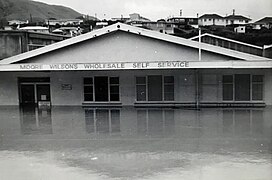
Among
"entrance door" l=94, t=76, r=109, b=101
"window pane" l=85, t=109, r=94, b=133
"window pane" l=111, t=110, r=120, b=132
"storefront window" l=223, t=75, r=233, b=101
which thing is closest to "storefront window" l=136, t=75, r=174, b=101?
"entrance door" l=94, t=76, r=109, b=101

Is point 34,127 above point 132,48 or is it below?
below

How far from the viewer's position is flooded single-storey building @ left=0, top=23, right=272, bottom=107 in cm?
1505

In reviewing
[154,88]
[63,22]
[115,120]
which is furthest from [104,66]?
[63,22]

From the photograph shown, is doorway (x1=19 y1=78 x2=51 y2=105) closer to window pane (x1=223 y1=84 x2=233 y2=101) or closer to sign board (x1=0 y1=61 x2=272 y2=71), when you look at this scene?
sign board (x1=0 y1=61 x2=272 y2=71)

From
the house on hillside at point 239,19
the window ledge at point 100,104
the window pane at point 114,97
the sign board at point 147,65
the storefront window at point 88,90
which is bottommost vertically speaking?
the window ledge at point 100,104

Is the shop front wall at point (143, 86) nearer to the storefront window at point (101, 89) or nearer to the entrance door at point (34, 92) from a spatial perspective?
the storefront window at point (101, 89)

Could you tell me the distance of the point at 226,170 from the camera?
6.30 m

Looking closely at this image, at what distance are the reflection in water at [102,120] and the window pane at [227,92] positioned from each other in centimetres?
427

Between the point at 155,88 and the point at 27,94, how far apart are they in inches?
217

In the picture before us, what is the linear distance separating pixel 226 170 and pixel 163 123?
18.2 ft

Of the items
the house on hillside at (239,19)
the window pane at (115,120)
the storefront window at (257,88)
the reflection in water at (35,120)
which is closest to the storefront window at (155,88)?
the window pane at (115,120)

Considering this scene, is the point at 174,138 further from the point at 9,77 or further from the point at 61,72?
the point at 9,77

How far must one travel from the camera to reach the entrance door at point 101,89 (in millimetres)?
16172

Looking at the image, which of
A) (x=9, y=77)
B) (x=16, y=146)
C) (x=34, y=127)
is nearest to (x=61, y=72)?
(x=9, y=77)
